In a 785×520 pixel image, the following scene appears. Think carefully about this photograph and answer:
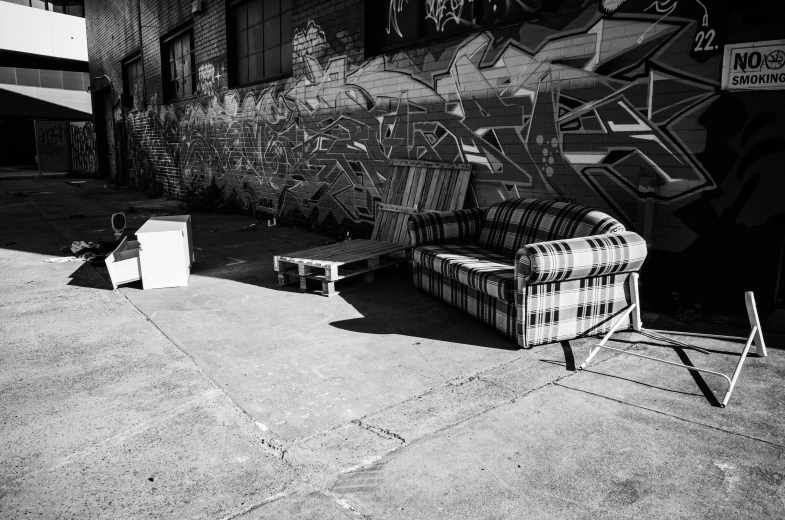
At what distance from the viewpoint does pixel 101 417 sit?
3.10m

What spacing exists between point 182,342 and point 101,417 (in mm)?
1203

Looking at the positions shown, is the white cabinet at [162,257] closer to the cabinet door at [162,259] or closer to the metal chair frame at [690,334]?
the cabinet door at [162,259]

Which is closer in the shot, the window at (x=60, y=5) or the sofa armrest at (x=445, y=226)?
the sofa armrest at (x=445, y=226)

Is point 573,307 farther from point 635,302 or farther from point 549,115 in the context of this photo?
point 549,115

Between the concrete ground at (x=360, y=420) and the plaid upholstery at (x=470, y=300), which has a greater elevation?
the plaid upholstery at (x=470, y=300)

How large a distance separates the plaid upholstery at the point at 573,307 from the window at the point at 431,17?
2812 millimetres

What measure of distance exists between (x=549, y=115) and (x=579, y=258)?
6.92ft

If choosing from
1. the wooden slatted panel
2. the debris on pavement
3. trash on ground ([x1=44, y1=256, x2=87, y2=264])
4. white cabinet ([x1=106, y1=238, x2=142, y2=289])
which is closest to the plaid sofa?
the wooden slatted panel

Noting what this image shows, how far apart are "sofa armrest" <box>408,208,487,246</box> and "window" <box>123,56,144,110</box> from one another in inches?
535

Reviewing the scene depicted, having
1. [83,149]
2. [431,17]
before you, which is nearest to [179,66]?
[431,17]

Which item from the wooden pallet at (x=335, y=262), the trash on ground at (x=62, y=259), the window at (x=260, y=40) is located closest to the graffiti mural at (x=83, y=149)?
the window at (x=260, y=40)

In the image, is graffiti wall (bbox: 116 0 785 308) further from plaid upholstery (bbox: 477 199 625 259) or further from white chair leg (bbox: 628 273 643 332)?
→ white chair leg (bbox: 628 273 643 332)

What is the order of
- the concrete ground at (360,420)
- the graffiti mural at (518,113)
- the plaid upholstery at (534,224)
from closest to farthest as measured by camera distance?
the concrete ground at (360,420) < the plaid upholstery at (534,224) < the graffiti mural at (518,113)

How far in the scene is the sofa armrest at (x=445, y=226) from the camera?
5.46 metres
